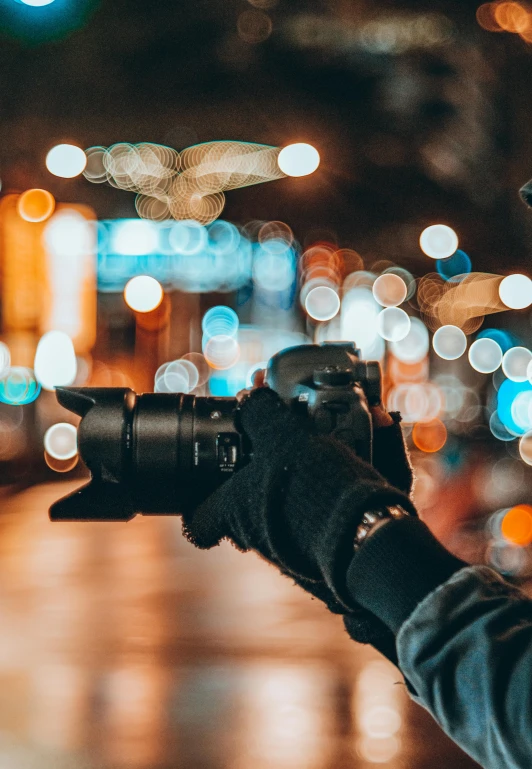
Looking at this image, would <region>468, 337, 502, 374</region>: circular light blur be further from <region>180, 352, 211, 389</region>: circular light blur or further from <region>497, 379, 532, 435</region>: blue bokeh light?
<region>497, 379, 532, 435</region>: blue bokeh light

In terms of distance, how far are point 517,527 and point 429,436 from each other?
1763 centimetres

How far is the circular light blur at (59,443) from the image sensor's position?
1786 centimetres

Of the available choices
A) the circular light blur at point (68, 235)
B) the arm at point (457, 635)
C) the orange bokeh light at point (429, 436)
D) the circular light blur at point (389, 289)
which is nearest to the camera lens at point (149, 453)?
the arm at point (457, 635)

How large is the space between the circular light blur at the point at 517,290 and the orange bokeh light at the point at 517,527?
Answer: 23.9 m

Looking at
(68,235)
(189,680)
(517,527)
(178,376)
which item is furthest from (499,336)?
(189,680)

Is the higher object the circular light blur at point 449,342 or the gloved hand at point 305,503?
the gloved hand at point 305,503

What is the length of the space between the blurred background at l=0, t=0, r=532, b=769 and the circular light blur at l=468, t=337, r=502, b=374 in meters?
36.0

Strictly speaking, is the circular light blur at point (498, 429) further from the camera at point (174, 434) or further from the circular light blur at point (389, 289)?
the camera at point (174, 434)

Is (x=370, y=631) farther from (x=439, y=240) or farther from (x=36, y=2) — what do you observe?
(x=439, y=240)

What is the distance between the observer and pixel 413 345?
203 feet

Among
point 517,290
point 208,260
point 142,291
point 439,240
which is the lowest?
point 142,291

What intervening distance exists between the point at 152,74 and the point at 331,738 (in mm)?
9357

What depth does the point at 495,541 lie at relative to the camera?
8.84 m

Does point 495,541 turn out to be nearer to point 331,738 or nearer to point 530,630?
point 331,738
